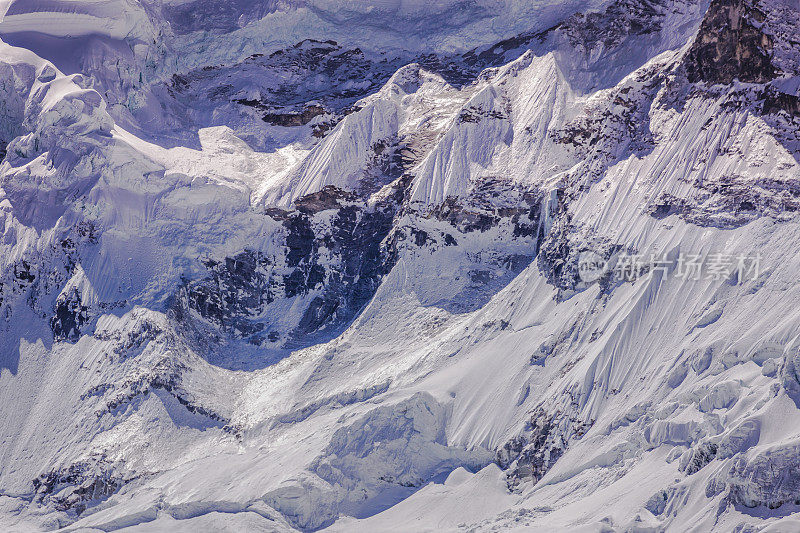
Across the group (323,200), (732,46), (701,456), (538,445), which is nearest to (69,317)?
(323,200)

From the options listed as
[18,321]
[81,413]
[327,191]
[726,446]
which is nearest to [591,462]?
[726,446]

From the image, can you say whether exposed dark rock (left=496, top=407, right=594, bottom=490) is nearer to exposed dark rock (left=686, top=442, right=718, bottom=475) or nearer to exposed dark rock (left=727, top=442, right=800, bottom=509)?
exposed dark rock (left=686, top=442, right=718, bottom=475)

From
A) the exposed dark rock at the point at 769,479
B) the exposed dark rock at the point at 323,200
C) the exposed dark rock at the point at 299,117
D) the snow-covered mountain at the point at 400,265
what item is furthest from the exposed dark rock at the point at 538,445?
the exposed dark rock at the point at 299,117

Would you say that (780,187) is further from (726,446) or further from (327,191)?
(327,191)

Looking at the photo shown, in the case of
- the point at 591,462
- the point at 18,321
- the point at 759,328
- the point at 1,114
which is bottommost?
the point at 591,462

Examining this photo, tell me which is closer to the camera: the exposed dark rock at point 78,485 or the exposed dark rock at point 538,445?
the exposed dark rock at point 538,445

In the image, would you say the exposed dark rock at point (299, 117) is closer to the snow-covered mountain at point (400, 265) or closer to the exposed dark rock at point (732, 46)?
the snow-covered mountain at point (400, 265)

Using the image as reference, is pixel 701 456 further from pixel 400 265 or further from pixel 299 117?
pixel 299 117
